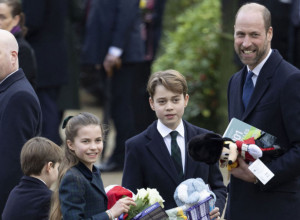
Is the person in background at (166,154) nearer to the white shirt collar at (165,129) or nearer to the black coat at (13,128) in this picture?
the white shirt collar at (165,129)

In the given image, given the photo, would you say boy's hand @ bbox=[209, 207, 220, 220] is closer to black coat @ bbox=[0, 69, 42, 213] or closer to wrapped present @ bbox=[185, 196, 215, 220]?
wrapped present @ bbox=[185, 196, 215, 220]

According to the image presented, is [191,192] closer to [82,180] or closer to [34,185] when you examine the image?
[82,180]

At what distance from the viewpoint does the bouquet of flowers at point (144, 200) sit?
452 centimetres

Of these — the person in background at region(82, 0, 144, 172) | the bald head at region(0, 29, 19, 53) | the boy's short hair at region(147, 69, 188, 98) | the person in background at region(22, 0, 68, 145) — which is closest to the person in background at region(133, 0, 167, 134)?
the person in background at region(82, 0, 144, 172)

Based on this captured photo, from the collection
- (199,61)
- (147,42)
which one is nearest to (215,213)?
(147,42)

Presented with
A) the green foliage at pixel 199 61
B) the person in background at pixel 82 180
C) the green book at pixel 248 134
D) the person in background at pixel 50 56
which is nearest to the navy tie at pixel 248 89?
the green book at pixel 248 134

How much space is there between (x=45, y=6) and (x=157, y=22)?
155 cm

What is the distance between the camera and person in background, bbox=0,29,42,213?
17.2 ft

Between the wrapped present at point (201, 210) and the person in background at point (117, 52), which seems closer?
the wrapped present at point (201, 210)

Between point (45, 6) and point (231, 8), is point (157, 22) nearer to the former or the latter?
point (231, 8)

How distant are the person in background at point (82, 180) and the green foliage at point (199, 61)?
493 cm

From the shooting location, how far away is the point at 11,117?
5270 mm

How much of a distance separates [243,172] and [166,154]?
57cm

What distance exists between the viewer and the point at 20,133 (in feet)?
17.4
